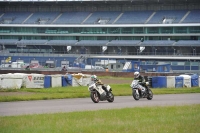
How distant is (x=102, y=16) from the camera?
4309 inches

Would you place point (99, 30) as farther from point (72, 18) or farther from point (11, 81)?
point (11, 81)

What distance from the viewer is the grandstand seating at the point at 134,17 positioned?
103750 mm

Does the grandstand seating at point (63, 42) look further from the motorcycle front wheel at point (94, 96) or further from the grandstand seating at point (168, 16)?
the motorcycle front wheel at point (94, 96)

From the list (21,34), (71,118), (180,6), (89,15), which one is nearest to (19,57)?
(21,34)

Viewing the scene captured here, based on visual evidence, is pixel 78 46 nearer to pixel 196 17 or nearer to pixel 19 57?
pixel 19 57

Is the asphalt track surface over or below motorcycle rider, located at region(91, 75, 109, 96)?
below

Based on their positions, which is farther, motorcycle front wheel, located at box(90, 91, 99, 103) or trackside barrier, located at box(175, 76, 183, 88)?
trackside barrier, located at box(175, 76, 183, 88)

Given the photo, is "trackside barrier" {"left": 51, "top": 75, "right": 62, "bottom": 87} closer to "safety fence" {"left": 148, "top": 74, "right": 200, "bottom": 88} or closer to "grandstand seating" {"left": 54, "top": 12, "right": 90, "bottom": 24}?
"safety fence" {"left": 148, "top": 74, "right": 200, "bottom": 88}

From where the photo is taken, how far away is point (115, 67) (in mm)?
92062

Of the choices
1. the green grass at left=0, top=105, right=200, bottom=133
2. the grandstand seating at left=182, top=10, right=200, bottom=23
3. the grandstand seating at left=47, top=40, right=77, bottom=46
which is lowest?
the green grass at left=0, top=105, right=200, bottom=133

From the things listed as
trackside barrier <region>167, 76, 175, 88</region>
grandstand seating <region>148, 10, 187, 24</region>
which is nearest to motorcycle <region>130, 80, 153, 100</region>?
trackside barrier <region>167, 76, 175, 88</region>

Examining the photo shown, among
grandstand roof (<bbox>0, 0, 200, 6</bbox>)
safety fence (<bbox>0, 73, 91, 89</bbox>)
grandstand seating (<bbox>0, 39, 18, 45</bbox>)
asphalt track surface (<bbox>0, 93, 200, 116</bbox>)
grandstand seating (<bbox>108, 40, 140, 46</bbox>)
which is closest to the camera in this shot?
asphalt track surface (<bbox>0, 93, 200, 116</bbox>)

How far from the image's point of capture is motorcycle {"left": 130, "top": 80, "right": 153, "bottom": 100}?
31328mm

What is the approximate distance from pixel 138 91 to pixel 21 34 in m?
82.6
